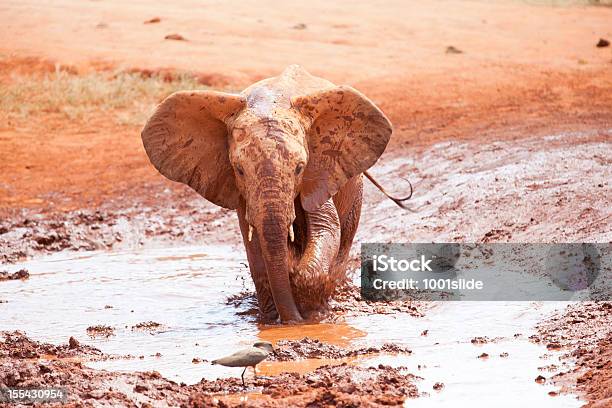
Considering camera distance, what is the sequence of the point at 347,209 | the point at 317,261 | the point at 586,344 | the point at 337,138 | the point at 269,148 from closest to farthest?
the point at 586,344, the point at 269,148, the point at 317,261, the point at 337,138, the point at 347,209

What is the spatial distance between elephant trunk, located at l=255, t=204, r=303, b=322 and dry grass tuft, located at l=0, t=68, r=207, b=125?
27.7 feet

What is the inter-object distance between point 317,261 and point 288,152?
0.94 meters

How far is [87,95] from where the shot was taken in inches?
664

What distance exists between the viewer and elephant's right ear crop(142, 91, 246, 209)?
826cm

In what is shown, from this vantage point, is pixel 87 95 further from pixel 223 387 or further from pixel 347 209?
pixel 223 387

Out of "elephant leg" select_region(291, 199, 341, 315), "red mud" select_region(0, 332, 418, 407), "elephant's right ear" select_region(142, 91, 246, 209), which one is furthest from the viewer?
"elephant's right ear" select_region(142, 91, 246, 209)

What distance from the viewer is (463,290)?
8984 millimetres

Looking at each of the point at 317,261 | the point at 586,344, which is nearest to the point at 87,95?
the point at 317,261

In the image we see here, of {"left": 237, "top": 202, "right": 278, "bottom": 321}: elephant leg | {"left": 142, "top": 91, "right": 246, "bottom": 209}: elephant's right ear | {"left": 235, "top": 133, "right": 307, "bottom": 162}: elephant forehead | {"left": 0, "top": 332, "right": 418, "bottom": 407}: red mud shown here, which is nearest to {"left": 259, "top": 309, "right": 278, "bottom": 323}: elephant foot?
Result: {"left": 237, "top": 202, "right": 278, "bottom": 321}: elephant leg

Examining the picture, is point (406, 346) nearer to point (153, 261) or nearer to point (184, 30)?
point (153, 261)

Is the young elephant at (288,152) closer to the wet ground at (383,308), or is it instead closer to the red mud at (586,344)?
the wet ground at (383,308)

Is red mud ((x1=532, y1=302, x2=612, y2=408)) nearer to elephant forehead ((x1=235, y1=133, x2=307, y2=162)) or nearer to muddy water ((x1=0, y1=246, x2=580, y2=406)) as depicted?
muddy water ((x1=0, y1=246, x2=580, y2=406))

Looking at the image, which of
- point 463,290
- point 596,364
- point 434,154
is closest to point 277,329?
point 463,290

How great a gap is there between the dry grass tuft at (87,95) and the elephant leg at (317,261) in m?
7.96
